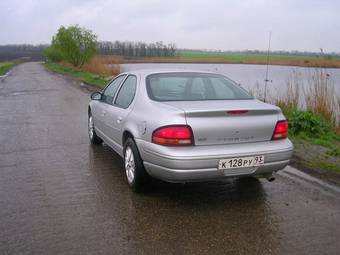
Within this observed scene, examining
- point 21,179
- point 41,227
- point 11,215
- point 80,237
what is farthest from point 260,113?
point 21,179

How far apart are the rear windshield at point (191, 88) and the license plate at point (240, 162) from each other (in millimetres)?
981

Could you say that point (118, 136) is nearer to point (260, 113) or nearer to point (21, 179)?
point (21, 179)

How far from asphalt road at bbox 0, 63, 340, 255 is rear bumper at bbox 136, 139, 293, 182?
430 mm

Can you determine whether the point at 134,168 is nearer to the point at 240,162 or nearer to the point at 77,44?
the point at 240,162

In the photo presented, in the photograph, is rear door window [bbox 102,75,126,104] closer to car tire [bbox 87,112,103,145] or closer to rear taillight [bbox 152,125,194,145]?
car tire [bbox 87,112,103,145]

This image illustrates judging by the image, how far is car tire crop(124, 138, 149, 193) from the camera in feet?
15.8

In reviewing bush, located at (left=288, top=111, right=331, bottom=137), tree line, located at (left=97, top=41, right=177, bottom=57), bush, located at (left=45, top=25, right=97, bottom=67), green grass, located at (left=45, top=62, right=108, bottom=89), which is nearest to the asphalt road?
bush, located at (left=288, top=111, right=331, bottom=137)

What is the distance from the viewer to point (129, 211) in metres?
4.46

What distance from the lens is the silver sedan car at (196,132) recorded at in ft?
14.1

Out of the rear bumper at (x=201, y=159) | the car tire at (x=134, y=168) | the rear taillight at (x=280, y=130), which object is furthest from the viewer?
the car tire at (x=134, y=168)

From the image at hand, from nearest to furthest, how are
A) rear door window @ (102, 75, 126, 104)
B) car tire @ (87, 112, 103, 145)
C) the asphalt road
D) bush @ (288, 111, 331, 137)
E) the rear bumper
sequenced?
1. the asphalt road
2. the rear bumper
3. rear door window @ (102, 75, 126, 104)
4. car tire @ (87, 112, 103, 145)
5. bush @ (288, 111, 331, 137)

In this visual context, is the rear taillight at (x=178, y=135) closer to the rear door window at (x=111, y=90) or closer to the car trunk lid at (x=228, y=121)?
the car trunk lid at (x=228, y=121)

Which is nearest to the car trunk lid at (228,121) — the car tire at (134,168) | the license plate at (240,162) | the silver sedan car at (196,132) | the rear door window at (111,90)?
the silver sedan car at (196,132)

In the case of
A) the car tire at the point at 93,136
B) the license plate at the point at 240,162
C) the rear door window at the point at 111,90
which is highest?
the rear door window at the point at 111,90
